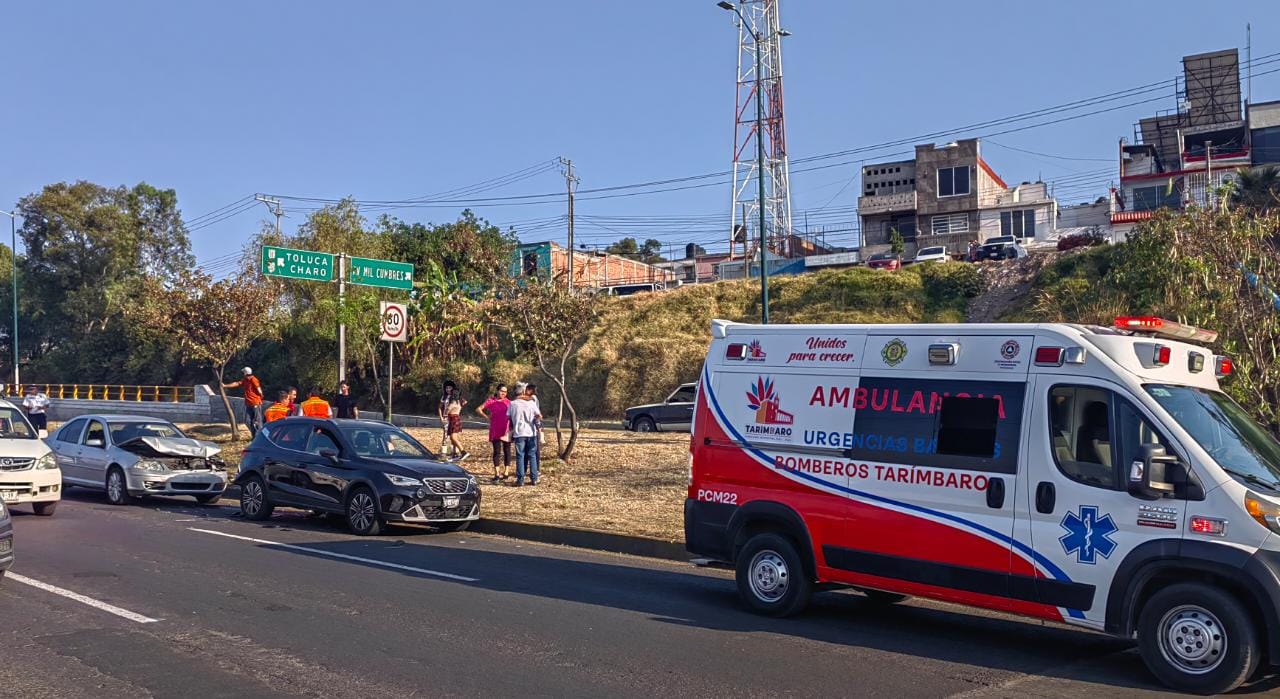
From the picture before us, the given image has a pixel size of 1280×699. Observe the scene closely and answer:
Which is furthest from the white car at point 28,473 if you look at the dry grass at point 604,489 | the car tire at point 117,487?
the dry grass at point 604,489

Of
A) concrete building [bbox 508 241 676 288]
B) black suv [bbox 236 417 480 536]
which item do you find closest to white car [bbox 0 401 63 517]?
black suv [bbox 236 417 480 536]

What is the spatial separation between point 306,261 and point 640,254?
86.5 m

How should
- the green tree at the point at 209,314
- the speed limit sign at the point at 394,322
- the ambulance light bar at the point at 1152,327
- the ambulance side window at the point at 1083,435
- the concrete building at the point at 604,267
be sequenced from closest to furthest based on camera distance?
1. the ambulance side window at the point at 1083,435
2. the ambulance light bar at the point at 1152,327
3. the speed limit sign at the point at 394,322
4. the green tree at the point at 209,314
5. the concrete building at the point at 604,267

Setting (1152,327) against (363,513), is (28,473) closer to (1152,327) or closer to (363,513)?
(363,513)

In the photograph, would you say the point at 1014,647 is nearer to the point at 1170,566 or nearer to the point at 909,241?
the point at 1170,566

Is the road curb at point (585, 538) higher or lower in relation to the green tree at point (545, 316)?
lower

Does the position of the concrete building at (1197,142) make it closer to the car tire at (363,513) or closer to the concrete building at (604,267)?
the concrete building at (604,267)

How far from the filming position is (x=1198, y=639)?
270 inches

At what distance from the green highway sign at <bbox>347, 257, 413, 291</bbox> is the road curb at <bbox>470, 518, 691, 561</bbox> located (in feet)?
31.0

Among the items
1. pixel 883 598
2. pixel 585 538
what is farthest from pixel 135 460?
pixel 883 598

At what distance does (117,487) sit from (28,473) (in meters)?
2.92

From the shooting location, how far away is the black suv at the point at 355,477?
1412cm

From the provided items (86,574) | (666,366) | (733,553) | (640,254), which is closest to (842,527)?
(733,553)

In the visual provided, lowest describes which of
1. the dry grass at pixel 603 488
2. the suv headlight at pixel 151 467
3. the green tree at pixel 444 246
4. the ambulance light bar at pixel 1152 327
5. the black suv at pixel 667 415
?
the dry grass at pixel 603 488
